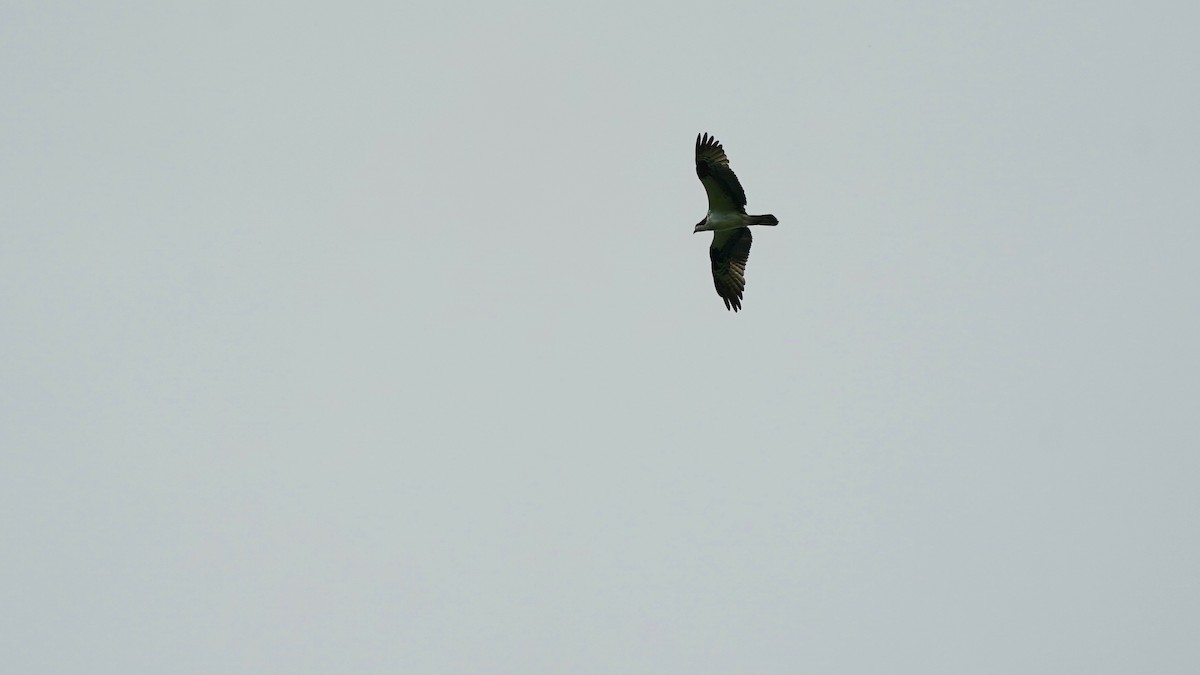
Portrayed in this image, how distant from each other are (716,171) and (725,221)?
184 centimetres

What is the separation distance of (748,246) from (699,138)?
4260 millimetres

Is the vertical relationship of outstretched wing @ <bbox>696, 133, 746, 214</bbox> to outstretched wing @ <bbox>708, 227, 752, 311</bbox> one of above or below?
above

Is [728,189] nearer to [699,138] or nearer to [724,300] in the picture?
[699,138]

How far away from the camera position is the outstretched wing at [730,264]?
44344mm

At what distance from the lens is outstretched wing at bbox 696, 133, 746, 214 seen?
41.5m

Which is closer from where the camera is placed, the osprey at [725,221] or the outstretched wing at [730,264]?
the osprey at [725,221]

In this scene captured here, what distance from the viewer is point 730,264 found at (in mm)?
45000

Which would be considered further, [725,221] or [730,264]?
[730,264]

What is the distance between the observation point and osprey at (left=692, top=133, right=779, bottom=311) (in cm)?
4162

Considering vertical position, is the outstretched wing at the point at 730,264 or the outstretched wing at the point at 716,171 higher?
the outstretched wing at the point at 716,171

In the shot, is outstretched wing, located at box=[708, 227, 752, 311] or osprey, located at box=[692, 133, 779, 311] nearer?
osprey, located at box=[692, 133, 779, 311]

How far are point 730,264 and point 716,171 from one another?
13.8ft

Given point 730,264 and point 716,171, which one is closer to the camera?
Result: point 716,171

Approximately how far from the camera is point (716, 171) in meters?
41.6
